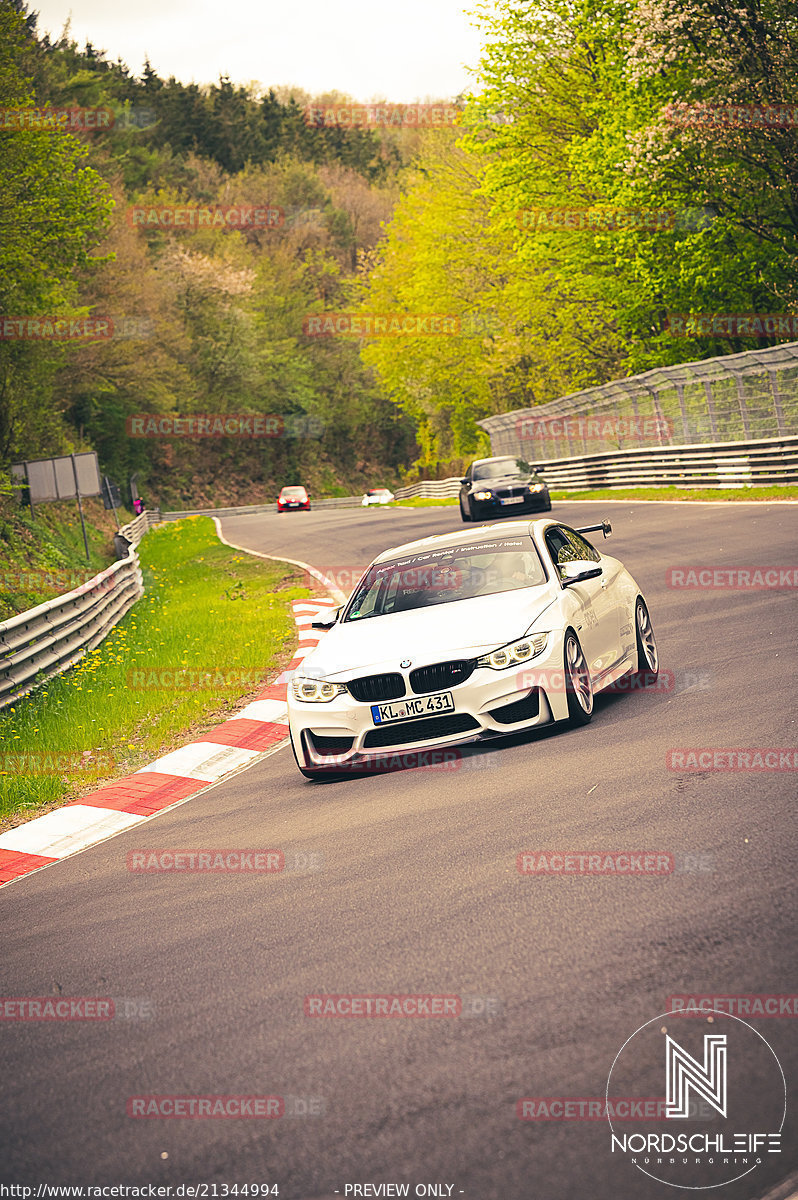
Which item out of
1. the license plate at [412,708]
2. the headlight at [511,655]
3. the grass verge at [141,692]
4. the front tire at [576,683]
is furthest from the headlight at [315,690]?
the grass verge at [141,692]

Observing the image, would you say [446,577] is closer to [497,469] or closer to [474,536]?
[474,536]

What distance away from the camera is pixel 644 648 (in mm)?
9414

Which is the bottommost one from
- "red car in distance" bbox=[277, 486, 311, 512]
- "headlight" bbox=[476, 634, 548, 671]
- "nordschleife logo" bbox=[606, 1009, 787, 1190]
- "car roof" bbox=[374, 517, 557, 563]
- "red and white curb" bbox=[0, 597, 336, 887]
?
"red car in distance" bbox=[277, 486, 311, 512]

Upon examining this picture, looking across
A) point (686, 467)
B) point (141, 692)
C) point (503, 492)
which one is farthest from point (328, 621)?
point (686, 467)

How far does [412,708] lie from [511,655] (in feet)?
2.34

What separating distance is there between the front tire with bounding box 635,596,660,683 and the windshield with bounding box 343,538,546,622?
42.5 inches

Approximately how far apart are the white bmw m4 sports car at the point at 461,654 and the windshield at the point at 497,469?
66.7 ft

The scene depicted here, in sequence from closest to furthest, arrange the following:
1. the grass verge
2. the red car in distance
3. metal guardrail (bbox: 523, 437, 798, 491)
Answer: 1. the grass verge
2. metal guardrail (bbox: 523, 437, 798, 491)
3. the red car in distance

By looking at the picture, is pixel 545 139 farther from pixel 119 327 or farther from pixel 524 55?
pixel 119 327

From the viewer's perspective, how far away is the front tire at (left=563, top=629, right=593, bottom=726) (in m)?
7.84

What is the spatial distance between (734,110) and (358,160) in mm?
95601

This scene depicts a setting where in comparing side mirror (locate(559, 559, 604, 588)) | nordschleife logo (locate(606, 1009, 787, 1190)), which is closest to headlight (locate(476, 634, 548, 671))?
side mirror (locate(559, 559, 604, 588))

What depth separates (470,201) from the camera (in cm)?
5744

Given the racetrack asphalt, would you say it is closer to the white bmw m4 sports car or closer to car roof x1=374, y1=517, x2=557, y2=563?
the white bmw m4 sports car
